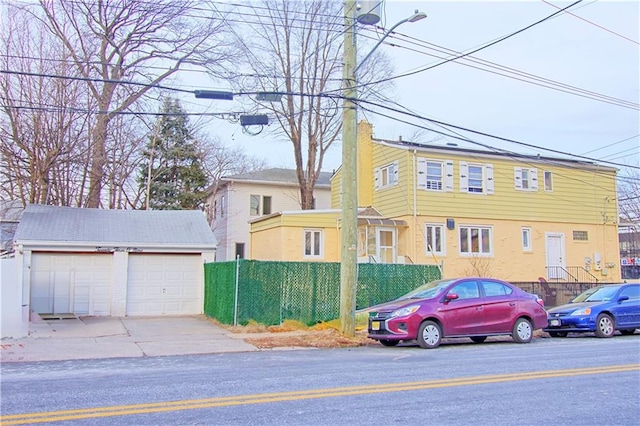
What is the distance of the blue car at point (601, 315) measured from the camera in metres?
15.5

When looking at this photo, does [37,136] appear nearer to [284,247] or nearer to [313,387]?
[284,247]

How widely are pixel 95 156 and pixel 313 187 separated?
13.8 m

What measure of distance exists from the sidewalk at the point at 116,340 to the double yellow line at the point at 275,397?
5325mm

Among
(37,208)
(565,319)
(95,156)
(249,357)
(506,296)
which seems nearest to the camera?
(249,357)

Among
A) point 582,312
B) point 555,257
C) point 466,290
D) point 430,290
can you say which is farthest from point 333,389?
point 555,257

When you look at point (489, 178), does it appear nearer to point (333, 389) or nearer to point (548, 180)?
point (548, 180)

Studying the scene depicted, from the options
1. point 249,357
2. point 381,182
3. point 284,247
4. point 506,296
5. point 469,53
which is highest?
point 469,53

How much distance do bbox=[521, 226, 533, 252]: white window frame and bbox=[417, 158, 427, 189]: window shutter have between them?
565cm

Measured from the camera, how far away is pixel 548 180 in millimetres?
28188

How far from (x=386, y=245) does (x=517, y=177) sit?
23.2 ft

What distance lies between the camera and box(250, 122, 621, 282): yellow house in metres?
25.4

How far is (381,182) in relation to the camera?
27719 millimetres

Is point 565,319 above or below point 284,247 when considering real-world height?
below

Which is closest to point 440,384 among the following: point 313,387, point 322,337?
point 313,387
